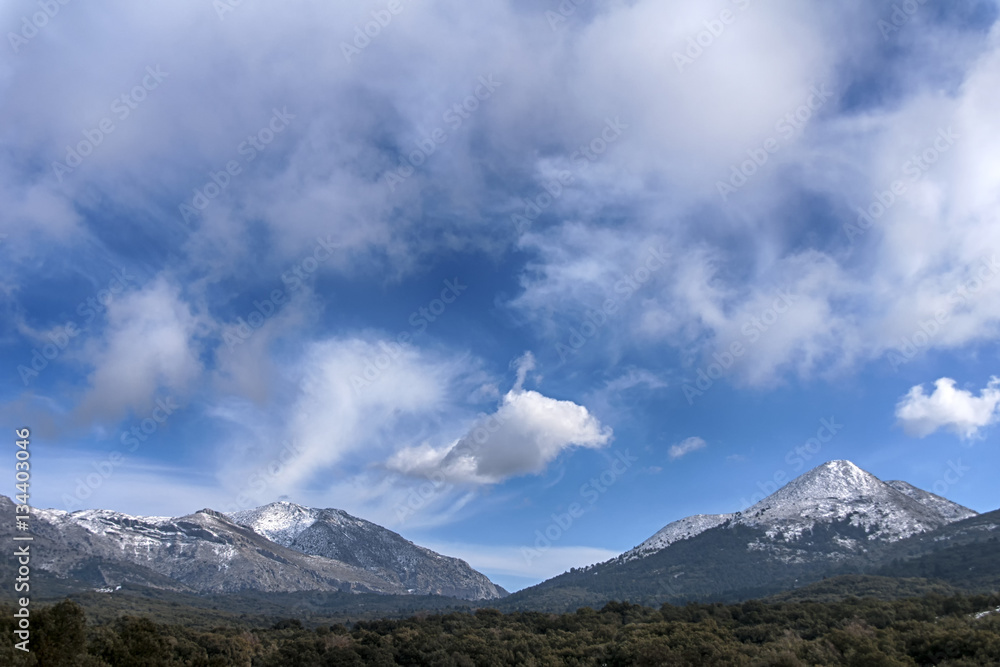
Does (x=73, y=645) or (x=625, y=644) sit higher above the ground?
(x=73, y=645)

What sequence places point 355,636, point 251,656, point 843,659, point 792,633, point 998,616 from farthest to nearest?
point 355,636 < point 251,656 < point 792,633 < point 998,616 < point 843,659

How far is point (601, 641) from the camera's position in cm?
7781

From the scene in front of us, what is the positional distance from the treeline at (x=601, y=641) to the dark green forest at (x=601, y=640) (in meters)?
0.16

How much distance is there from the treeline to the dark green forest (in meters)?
0.16

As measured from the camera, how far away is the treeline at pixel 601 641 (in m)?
53.8

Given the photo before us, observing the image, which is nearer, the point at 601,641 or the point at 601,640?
the point at 601,641

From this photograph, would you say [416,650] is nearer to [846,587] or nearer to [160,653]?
[160,653]

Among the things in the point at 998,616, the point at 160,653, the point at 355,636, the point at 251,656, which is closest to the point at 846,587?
the point at 998,616

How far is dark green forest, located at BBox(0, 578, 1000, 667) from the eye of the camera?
53938 millimetres

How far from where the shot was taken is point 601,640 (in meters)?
78.7

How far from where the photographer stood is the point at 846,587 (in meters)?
188

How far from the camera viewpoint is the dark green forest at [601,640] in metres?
53.9

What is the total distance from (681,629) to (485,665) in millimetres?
24524

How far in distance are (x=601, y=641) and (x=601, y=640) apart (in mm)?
940
